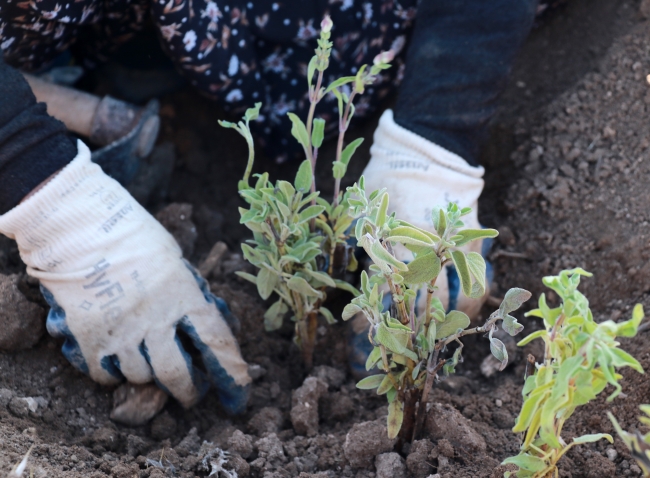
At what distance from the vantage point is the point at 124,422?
132 cm

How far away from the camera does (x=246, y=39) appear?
1.77 meters

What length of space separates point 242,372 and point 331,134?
0.90 meters

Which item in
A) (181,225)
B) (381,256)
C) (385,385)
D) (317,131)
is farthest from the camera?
(181,225)

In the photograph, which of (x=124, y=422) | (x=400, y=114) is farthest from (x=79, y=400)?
(x=400, y=114)

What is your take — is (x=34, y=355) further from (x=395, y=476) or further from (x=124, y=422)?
(x=395, y=476)

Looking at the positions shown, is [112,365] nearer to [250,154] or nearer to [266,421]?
[266,421]

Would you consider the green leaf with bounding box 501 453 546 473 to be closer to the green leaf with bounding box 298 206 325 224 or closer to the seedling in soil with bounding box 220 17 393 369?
the seedling in soil with bounding box 220 17 393 369

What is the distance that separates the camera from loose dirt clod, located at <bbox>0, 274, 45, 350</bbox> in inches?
51.1

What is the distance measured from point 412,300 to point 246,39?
3.43 feet

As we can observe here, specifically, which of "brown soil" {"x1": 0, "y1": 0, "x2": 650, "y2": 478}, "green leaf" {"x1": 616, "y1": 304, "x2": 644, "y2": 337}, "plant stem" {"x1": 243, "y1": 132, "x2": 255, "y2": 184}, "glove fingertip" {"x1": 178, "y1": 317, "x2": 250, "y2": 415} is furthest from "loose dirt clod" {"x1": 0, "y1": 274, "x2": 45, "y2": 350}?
"green leaf" {"x1": 616, "y1": 304, "x2": 644, "y2": 337}

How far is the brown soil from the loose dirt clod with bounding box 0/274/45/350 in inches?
1.5

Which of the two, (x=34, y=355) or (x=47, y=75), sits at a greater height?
(x=47, y=75)

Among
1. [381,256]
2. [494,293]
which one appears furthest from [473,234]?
[494,293]

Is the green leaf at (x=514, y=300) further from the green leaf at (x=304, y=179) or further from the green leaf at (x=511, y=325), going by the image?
the green leaf at (x=304, y=179)
